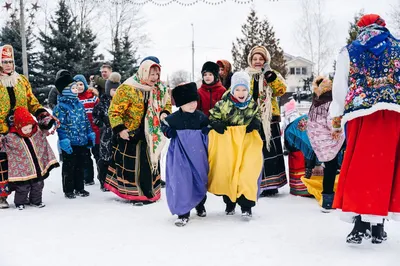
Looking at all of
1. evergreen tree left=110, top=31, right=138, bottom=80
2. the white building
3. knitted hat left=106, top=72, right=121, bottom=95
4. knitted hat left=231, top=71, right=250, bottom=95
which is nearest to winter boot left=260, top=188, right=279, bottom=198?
knitted hat left=231, top=71, right=250, bottom=95

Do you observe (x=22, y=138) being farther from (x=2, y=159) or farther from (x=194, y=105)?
(x=194, y=105)

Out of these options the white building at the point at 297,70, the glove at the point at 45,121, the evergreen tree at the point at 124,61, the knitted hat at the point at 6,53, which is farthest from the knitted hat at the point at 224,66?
the white building at the point at 297,70

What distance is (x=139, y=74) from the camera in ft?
18.3

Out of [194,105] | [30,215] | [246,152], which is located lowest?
[30,215]

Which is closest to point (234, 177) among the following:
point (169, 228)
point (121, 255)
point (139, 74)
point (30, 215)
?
point (169, 228)

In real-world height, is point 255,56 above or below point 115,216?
above

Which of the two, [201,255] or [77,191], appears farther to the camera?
[77,191]

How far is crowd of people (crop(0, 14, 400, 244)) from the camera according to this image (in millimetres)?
3582

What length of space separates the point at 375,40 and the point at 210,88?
2.73 meters

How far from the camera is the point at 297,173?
19.3 ft

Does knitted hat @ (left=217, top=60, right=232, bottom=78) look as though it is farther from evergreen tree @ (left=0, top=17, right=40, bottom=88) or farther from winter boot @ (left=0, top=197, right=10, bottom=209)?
evergreen tree @ (left=0, top=17, right=40, bottom=88)

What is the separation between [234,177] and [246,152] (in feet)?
0.95

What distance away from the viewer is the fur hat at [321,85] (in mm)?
5195

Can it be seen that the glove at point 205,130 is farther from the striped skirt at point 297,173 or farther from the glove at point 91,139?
the glove at point 91,139
